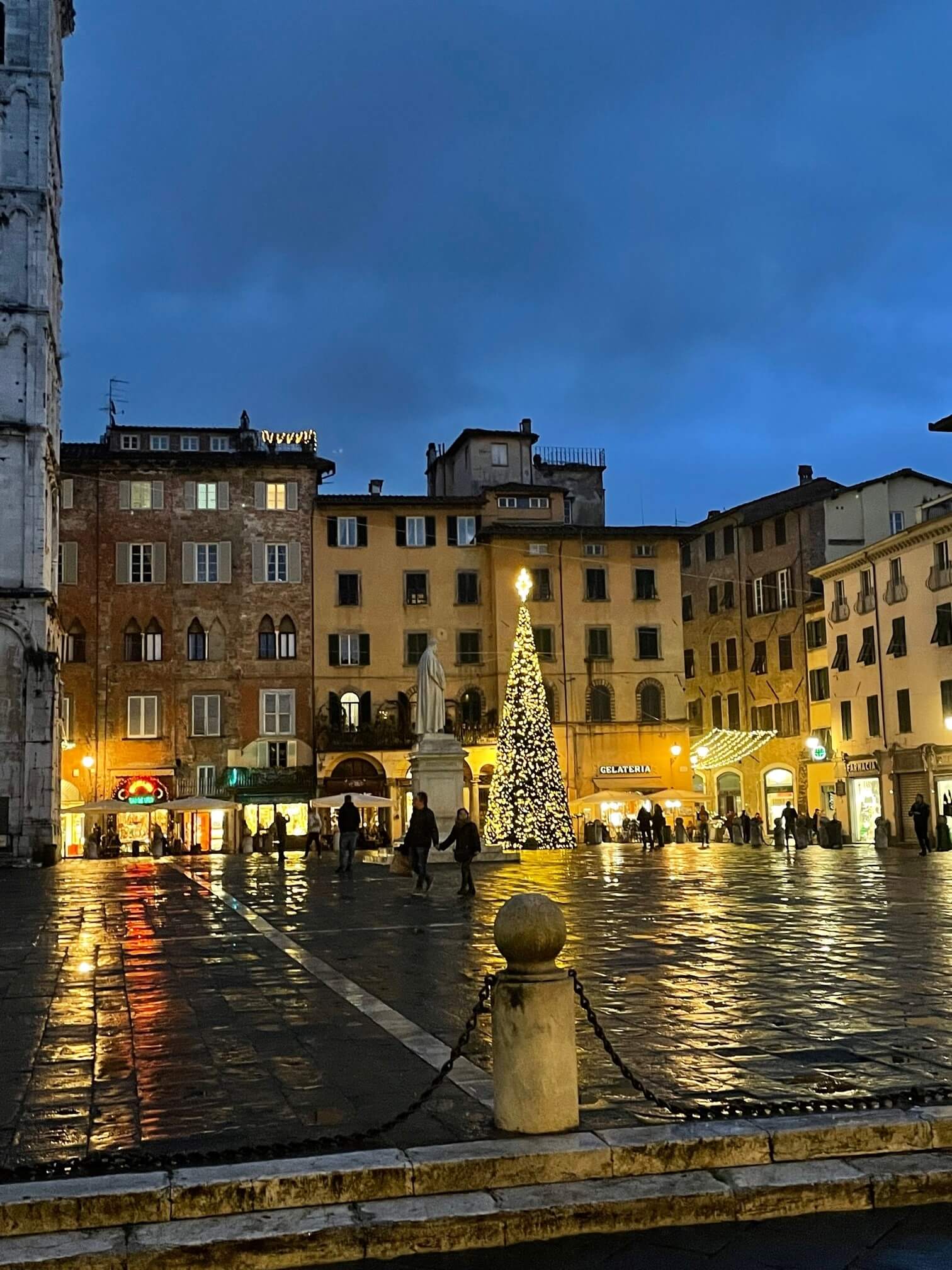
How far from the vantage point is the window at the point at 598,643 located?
55.7m

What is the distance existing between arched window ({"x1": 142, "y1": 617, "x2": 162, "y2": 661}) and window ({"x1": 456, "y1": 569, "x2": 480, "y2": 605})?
11758 millimetres

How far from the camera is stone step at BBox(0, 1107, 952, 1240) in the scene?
5.14 m

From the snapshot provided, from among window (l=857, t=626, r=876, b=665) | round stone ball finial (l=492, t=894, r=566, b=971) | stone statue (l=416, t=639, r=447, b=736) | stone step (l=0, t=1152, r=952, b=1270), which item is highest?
window (l=857, t=626, r=876, b=665)

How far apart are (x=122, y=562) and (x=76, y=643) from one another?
11.8 ft

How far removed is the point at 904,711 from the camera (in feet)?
157

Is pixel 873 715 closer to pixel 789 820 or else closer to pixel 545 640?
pixel 789 820

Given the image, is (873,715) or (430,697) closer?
(430,697)

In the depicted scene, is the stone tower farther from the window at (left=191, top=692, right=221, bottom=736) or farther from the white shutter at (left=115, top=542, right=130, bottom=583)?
the window at (left=191, top=692, right=221, bottom=736)

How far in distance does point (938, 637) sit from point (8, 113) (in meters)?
33.3

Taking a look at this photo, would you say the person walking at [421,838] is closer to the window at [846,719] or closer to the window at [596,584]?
the window at [846,719]

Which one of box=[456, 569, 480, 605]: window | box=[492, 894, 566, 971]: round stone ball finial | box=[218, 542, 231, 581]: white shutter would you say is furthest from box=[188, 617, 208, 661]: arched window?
box=[492, 894, 566, 971]: round stone ball finial

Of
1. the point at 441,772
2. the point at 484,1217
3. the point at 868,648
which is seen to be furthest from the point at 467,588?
the point at 484,1217

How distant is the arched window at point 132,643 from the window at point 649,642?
19872mm

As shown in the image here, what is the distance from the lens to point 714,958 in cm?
1202
